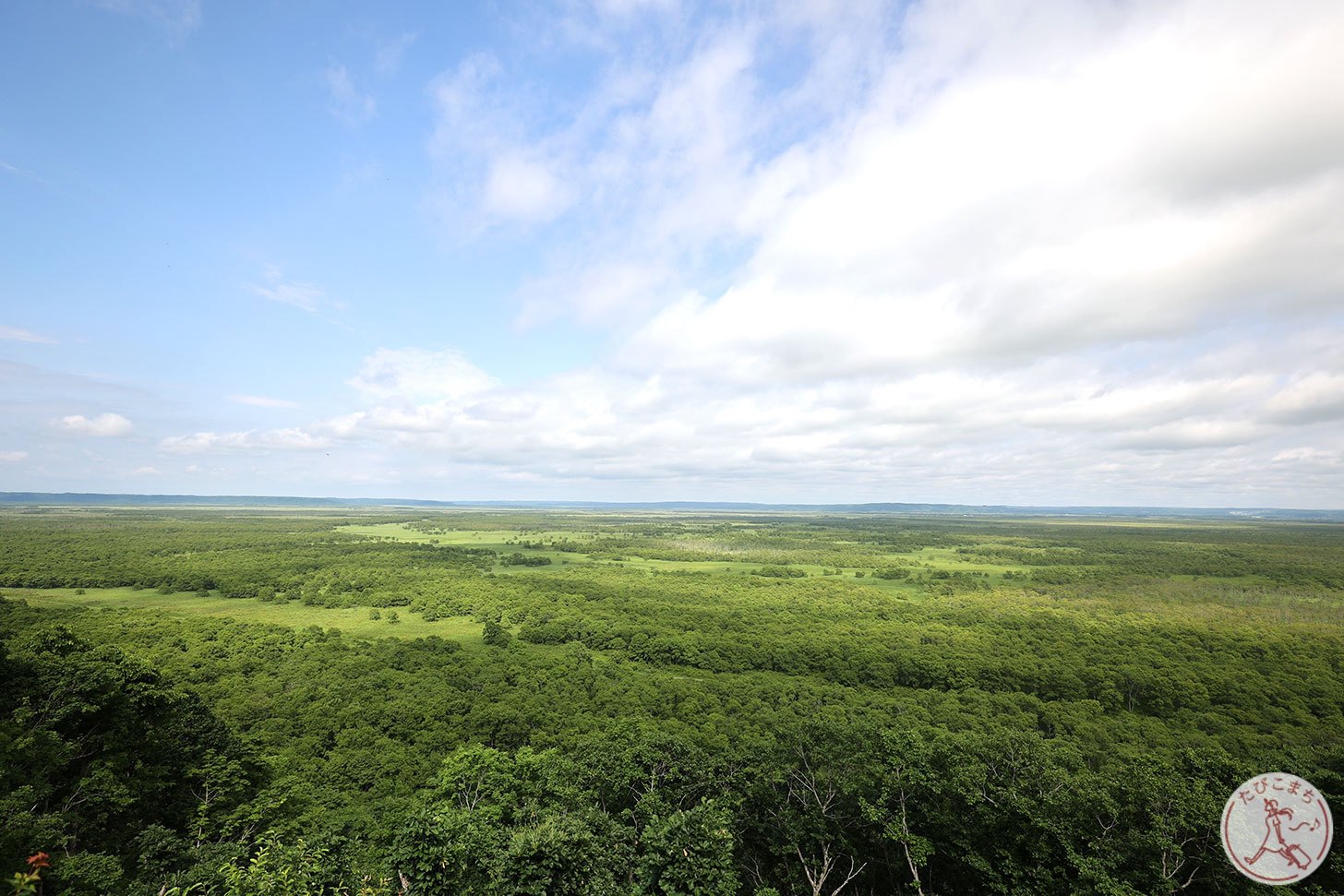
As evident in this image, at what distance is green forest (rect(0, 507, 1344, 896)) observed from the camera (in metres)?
26.0

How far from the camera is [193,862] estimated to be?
87.2 ft

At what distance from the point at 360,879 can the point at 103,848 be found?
1600 cm

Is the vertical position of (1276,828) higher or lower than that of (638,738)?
higher

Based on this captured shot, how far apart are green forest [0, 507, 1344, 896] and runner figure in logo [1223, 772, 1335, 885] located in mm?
13526

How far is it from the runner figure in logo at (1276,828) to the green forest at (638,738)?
44.4 feet

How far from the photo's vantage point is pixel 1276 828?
1399cm

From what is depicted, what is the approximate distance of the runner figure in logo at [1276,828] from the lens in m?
13.2

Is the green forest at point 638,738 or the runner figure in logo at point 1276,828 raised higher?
the runner figure in logo at point 1276,828

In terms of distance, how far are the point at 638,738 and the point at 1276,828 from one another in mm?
42006

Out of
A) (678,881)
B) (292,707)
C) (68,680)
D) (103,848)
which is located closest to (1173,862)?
(678,881)

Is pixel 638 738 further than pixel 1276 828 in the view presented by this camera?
Yes

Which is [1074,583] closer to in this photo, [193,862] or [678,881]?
[678,881]

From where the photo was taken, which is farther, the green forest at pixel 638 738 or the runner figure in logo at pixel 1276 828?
the green forest at pixel 638 738

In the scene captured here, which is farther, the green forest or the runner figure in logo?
the green forest
